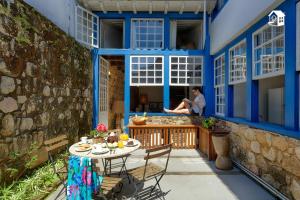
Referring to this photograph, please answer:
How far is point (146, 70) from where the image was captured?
8.14 metres

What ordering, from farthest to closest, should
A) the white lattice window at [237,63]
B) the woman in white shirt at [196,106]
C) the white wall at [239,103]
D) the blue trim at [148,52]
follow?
the blue trim at [148,52], the woman in white shirt at [196,106], the white wall at [239,103], the white lattice window at [237,63]

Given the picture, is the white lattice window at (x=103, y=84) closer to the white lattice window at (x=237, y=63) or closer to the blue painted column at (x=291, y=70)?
the white lattice window at (x=237, y=63)

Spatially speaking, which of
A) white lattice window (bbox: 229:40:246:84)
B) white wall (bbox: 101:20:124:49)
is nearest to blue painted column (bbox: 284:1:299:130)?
white lattice window (bbox: 229:40:246:84)

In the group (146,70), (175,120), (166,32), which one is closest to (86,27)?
(146,70)

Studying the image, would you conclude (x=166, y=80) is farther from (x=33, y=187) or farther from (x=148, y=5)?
→ (x=33, y=187)

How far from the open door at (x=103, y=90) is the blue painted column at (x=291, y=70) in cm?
624

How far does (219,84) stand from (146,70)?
2522mm

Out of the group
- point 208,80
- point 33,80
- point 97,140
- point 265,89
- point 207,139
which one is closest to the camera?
point 97,140

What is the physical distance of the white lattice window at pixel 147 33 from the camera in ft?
28.2

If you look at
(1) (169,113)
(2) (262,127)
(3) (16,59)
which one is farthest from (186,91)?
(3) (16,59)

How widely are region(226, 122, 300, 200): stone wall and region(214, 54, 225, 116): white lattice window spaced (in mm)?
1942

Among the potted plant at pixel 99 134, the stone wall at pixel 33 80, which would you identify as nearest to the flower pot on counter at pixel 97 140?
the potted plant at pixel 99 134

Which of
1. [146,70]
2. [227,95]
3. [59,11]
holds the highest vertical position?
[59,11]

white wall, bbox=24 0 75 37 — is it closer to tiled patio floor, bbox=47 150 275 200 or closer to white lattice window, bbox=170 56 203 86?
white lattice window, bbox=170 56 203 86
